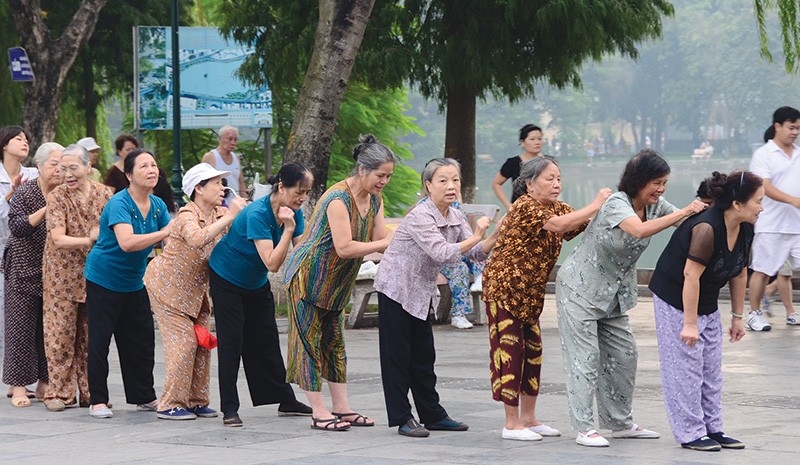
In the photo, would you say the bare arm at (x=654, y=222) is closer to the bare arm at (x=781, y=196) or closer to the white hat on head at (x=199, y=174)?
the white hat on head at (x=199, y=174)

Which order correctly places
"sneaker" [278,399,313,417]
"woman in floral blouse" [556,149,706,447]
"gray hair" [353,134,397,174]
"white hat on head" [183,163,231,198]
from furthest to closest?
"sneaker" [278,399,313,417] → "white hat on head" [183,163,231,198] → "gray hair" [353,134,397,174] → "woman in floral blouse" [556,149,706,447]

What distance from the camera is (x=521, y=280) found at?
27.1 feet

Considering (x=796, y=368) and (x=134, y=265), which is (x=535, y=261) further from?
(x=796, y=368)

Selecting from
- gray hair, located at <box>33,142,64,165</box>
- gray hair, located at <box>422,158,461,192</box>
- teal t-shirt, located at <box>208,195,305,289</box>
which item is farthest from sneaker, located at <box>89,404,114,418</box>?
gray hair, located at <box>422,158,461,192</box>

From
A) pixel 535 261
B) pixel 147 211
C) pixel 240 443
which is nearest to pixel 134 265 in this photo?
pixel 147 211

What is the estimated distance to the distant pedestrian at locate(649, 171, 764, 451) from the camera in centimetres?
782

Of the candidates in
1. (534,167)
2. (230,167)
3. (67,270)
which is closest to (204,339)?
(67,270)

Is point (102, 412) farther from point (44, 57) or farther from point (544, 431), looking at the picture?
point (44, 57)

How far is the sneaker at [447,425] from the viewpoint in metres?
8.67

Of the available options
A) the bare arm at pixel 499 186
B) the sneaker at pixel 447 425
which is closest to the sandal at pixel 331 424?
the sneaker at pixel 447 425

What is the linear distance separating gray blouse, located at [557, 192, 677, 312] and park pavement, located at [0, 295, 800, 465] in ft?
2.59

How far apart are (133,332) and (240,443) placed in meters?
1.82

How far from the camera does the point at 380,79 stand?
815 inches

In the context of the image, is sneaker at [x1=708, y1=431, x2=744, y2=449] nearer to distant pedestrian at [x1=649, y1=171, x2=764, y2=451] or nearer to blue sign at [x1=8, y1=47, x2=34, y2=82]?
distant pedestrian at [x1=649, y1=171, x2=764, y2=451]
